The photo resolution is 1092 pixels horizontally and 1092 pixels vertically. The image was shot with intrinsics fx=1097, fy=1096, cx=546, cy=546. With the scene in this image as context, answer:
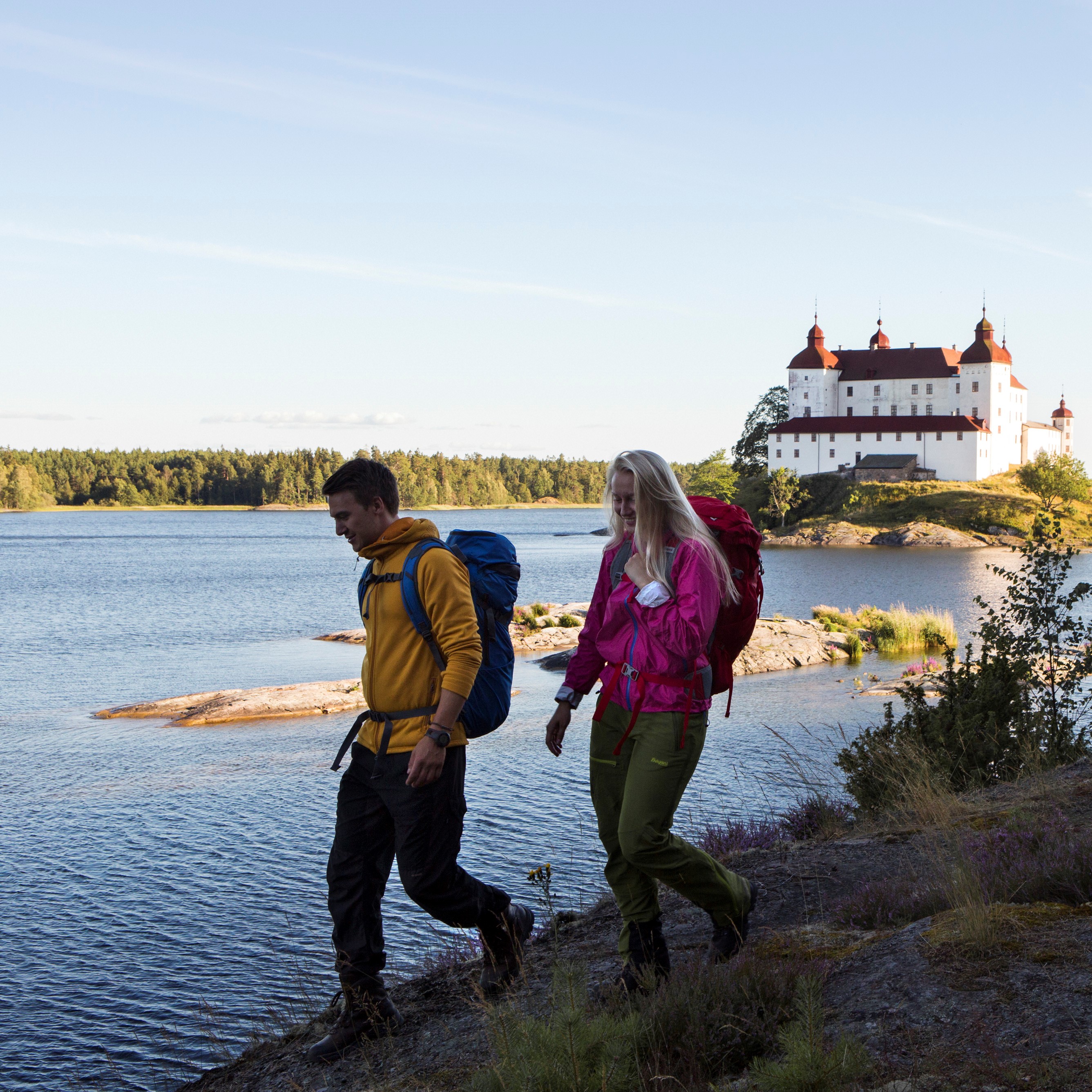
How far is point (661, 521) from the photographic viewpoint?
436cm

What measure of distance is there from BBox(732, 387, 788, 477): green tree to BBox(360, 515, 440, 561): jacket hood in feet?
377

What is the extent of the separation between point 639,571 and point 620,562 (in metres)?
0.16

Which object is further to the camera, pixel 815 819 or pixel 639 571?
pixel 815 819

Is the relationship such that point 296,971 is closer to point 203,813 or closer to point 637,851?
point 637,851

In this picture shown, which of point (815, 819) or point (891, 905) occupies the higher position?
point (891, 905)

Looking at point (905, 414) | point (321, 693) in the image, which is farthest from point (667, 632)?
point (905, 414)

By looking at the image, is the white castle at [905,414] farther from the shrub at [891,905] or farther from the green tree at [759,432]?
the shrub at [891,905]

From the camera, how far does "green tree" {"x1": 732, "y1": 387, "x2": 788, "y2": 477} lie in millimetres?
118250

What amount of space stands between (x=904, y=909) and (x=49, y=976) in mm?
5816

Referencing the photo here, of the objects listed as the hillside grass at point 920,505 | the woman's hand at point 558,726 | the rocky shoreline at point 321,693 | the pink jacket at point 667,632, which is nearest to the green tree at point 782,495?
the hillside grass at point 920,505

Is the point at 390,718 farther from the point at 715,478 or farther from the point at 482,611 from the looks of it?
the point at 715,478

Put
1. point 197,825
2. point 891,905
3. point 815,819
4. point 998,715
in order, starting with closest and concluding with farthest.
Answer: point 891,905 → point 815,819 → point 998,715 → point 197,825

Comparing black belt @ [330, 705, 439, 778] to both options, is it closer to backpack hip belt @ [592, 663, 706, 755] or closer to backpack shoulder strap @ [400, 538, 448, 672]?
backpack shoulder strap @ [400, 538, 448, 672]

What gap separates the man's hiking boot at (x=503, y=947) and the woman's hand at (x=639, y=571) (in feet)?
5.35
